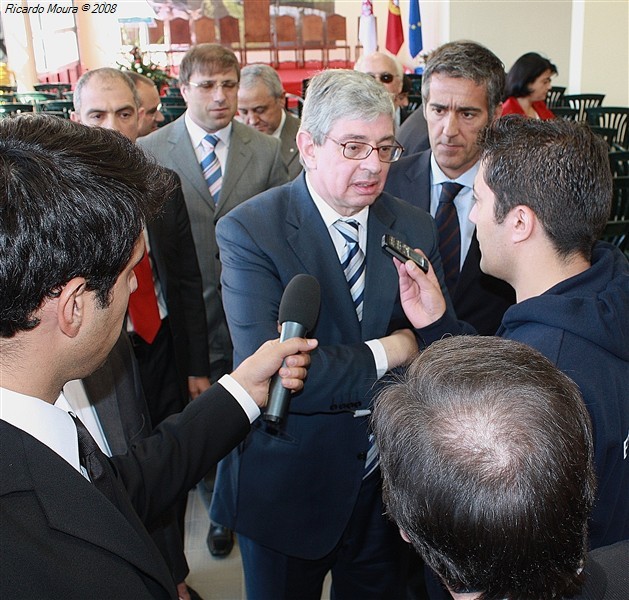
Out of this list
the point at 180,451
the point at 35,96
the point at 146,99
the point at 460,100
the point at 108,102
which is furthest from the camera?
the point at 35,96

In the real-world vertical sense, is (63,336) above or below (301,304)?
above

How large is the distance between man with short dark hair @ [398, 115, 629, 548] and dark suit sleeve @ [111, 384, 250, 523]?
1.96 feet

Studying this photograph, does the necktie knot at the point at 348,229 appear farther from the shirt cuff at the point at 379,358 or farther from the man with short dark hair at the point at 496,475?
the man with short dark hair at the point at 496,475

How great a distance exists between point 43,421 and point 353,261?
111 cm

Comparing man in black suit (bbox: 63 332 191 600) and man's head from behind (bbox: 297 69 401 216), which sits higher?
man's head from behind (bbox: 297 69 401 216)

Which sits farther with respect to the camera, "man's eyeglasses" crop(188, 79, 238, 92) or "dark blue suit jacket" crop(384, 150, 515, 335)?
"man's eyeglasses" crop(188, 79, 238, 92)

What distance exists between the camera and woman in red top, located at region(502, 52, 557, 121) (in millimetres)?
5250

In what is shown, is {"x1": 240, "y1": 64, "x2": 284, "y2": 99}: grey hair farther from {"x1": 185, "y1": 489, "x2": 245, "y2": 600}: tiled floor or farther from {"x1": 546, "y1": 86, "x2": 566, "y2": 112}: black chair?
{"x1": 546, "y1": 86, "x2": 566, "y2": 112}: black chair

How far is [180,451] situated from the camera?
1.49m

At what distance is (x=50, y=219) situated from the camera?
963 millimetres

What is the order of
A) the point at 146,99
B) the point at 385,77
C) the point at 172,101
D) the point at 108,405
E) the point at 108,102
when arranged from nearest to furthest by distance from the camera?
the point at 108,405, the point at 108,102, the point at 146,99, the point at 385,77, the point at 172,101

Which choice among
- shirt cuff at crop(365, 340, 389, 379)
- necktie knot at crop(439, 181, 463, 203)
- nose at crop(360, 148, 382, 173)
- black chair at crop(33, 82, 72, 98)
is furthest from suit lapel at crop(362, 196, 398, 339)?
black chair at crop(33, 82, 72, 98)

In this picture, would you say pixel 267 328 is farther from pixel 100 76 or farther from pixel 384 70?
pixel 384 70

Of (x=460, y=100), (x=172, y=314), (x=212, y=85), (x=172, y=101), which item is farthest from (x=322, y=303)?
(x=172, y=101)
